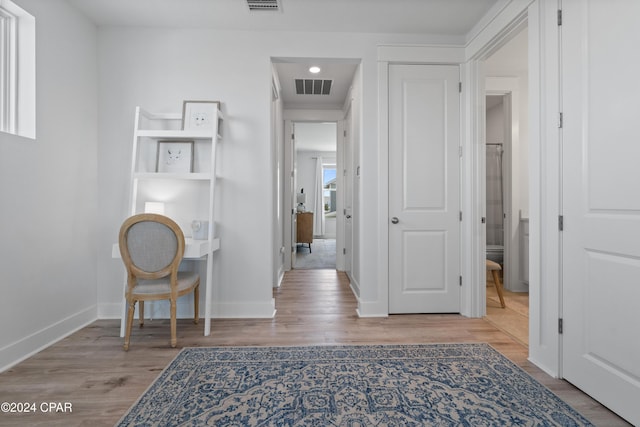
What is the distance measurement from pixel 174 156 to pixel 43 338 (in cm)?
163

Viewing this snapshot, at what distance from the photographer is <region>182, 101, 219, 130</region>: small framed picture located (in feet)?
9.41

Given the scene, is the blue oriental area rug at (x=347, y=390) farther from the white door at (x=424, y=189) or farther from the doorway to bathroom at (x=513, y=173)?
the doorway to bathroom at (x=513, y=173)

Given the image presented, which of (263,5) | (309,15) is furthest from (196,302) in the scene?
(309,15)

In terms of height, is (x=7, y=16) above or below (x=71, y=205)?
above

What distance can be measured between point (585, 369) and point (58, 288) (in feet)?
11.2

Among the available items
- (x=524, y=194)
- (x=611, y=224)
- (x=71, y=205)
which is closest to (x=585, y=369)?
(x=611, y=224)

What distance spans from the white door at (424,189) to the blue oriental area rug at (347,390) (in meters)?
0.81

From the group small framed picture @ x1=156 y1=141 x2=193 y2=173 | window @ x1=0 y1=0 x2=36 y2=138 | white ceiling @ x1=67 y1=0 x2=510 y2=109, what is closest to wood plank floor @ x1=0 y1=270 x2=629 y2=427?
small framed picture @ x1=156 y1=141 x2=193 y2=173

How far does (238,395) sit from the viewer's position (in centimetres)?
171

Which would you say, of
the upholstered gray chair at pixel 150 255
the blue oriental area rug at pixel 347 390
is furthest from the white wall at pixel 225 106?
the blue oriental area rug at pixel 347 390

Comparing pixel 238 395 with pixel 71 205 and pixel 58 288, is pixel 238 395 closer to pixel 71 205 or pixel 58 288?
pixel 58 288

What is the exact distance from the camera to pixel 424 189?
303cm

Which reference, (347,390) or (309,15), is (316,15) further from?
(347,390)

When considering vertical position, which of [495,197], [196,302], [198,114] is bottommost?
[196,302]
